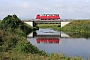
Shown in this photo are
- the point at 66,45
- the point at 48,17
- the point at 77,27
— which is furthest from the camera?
the point at 48,17

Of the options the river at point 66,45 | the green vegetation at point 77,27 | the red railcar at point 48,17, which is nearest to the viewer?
the river at point 66,45

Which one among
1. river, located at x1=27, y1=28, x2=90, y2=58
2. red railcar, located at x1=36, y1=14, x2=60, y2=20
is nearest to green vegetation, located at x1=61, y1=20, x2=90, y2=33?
red railcar, located at x1=36, y1=14, x2=60, y2=20

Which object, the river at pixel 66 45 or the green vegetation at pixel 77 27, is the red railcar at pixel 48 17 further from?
the river at pixel 66 45

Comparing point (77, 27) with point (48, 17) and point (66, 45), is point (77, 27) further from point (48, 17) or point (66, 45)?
point (66, 45)

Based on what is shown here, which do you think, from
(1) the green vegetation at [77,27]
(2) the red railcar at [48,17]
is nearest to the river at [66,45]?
(1) the green vegetation at [77,27]

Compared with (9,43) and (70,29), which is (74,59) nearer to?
(9,43)

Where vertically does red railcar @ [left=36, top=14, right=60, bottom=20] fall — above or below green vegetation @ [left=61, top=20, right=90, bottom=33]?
above

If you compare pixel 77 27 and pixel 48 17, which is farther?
pixel 48 17

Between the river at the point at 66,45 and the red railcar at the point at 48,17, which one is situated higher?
the red railcar at the point at 48,17

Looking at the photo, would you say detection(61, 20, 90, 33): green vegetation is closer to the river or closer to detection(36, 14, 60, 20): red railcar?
detection(36, 14, 60, 20): red railcar

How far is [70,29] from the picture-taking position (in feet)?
252

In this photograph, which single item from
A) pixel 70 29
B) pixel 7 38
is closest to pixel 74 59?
pixel 7 38

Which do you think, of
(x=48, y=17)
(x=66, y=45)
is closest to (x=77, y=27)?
(x=48, y=17)

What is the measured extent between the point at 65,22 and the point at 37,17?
14.1 metres
